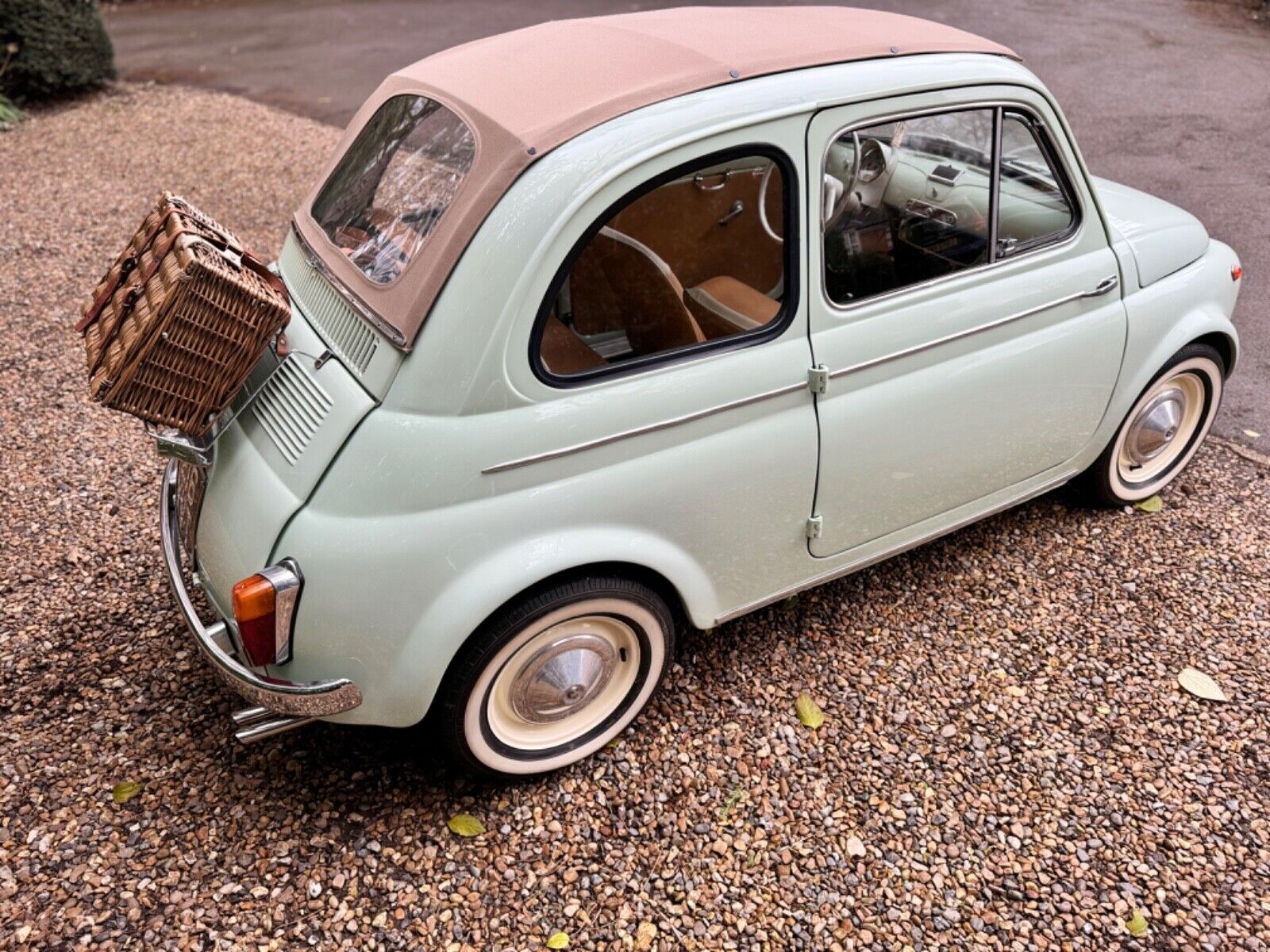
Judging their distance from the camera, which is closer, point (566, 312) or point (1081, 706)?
point (566, 312)

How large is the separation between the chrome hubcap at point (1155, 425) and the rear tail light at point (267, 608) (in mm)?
3046

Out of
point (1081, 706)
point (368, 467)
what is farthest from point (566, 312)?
point (1081, 706)

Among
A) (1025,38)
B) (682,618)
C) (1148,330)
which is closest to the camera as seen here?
(682,618)

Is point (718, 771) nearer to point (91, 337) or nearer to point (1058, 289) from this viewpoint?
point (1058, 289)

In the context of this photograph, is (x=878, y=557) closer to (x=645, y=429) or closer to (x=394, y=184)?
(x=645, y=429)

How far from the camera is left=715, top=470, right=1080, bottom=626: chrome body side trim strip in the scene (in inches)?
119

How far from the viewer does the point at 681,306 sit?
2.78 m

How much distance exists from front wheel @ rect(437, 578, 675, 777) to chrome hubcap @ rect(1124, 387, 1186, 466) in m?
2.11

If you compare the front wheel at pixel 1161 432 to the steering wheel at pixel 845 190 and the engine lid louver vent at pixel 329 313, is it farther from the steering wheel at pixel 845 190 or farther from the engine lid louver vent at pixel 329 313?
the engine lid louver vent at pixel 329 313

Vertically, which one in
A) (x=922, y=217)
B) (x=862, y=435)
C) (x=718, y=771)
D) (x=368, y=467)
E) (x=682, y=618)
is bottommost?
(x=718, y=771)

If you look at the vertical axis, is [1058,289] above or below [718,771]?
above

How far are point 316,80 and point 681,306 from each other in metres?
8.43

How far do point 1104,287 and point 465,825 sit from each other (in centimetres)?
264

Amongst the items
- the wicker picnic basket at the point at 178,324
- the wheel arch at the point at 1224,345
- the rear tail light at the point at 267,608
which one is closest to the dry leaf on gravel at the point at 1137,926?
the wheel arch at the point at 1224,345
